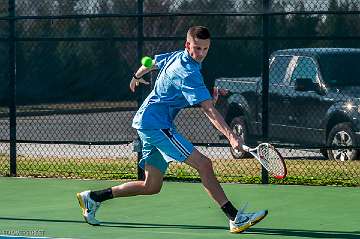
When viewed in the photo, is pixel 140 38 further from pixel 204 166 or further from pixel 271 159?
pixel 271 159

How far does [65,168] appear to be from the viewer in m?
15.4

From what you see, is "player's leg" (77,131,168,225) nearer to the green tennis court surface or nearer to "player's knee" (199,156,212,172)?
the green tennis court surface

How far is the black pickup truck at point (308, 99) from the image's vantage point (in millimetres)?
14914

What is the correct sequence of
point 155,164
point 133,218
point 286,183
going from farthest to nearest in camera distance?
point 286,183 < point 133,218 < point 155,164

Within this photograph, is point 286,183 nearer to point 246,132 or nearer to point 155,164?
point 246,132

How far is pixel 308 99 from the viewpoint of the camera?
15156 mm

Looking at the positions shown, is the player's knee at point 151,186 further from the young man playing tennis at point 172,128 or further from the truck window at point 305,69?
the truck window at point 305,69

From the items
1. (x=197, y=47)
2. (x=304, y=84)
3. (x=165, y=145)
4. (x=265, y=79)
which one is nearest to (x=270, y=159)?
(x=165, y=145)

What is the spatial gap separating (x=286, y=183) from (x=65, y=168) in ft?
10.6

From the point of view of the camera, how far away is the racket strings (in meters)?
9.56

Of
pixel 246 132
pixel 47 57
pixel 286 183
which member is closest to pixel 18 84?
pixel 47 57

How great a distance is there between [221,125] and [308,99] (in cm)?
592

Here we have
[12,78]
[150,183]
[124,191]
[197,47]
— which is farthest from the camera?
[12,78]

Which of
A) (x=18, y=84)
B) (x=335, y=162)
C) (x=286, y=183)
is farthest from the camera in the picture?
(x=18, y=84)
